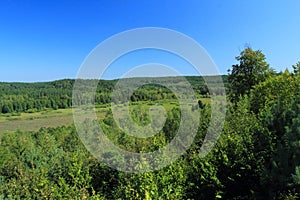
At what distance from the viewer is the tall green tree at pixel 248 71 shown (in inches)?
1052

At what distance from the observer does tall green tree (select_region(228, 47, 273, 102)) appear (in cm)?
2672

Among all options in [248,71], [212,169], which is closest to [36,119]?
[248,71]

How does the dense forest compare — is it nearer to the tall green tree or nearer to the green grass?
the tall green tree

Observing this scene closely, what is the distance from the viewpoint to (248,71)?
27.5 meters

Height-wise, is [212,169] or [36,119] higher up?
[36,119]

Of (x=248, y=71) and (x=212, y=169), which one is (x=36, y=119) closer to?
(x=248, y=71)

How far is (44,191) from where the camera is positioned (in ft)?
31.2

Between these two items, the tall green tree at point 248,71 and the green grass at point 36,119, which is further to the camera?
the green grass at point 36,119

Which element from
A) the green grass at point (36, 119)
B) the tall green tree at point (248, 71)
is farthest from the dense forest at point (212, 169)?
the green grass at point (36, 119)

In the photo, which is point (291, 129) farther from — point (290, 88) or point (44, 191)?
point (290, 88)

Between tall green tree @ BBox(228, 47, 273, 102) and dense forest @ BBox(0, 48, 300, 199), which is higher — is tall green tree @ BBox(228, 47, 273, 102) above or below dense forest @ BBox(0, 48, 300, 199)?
above

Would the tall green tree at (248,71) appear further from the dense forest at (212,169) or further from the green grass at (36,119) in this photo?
the green grass at (36,119)

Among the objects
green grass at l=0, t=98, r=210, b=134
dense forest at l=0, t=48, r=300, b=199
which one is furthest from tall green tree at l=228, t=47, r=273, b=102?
green grass at l=0, t=98, r=210, b=134

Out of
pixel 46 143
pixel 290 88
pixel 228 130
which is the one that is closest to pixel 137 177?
pixel 228 130
